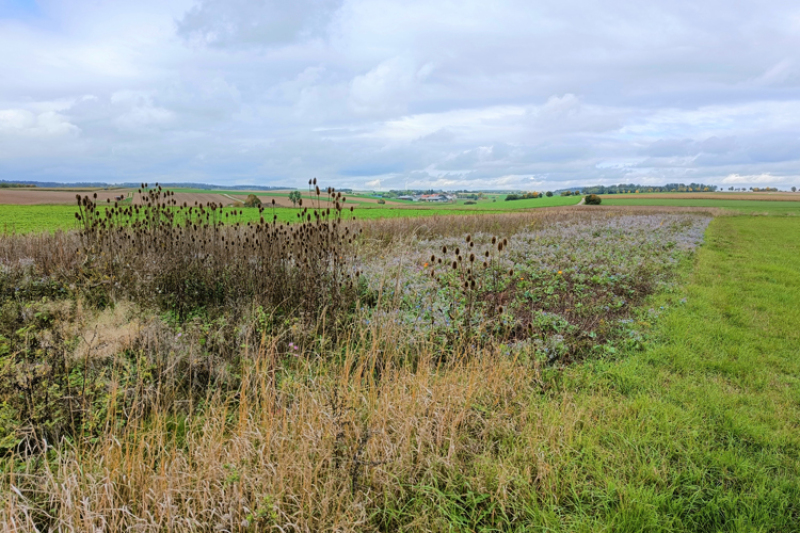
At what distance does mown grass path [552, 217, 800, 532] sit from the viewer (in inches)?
90.0

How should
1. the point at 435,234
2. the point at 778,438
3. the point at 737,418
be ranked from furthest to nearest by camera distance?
the point at 435,234 < the point at 737,418 < the point at 778,438

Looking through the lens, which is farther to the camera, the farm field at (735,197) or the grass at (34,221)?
the farm field at (735,197)

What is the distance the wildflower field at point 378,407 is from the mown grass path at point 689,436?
2cm

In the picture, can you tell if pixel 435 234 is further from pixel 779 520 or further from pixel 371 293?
pixel 779 520

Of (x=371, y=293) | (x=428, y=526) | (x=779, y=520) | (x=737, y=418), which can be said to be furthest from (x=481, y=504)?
(x=371, y=293)

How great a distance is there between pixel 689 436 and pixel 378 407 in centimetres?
225

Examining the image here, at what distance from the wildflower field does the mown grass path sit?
0.02m

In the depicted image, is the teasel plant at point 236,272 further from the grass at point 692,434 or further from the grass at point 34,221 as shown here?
the grass at point 34,221

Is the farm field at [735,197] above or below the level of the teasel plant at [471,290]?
above

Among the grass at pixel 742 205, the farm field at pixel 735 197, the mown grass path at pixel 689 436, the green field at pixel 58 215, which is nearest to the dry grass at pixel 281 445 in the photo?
the mown grass path at pixel 689 436

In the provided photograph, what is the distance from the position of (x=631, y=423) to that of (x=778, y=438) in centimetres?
106

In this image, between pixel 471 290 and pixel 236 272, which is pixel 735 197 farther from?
pixel 236 272

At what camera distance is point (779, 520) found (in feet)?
7.48

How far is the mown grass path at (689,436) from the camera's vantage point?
229 centimetres
